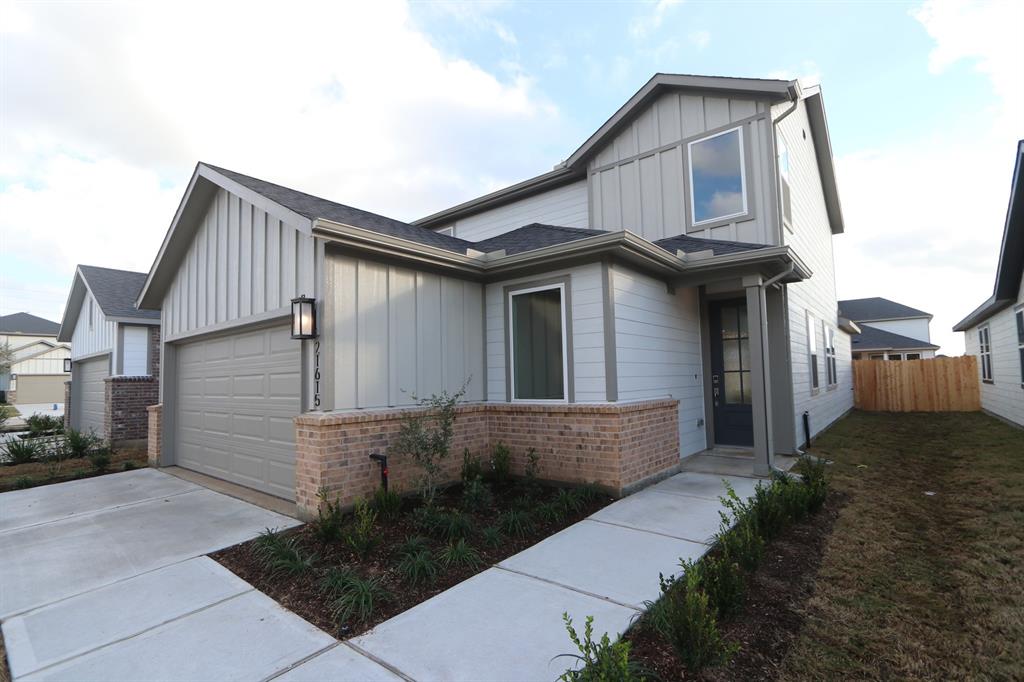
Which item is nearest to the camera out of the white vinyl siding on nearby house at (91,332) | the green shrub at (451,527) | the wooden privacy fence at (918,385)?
the green shrub at (451,527)

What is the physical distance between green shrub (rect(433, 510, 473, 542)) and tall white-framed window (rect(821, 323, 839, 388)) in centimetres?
1042

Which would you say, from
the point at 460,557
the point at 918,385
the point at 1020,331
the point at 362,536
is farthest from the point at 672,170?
the point at 918,385

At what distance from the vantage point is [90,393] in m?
13.9

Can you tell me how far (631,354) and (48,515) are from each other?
7304 mm

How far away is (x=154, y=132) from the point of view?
36.2ft

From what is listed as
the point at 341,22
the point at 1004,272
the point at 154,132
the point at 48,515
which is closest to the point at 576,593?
the point at 48,515

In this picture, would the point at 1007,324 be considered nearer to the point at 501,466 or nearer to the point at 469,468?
the point at 501,466

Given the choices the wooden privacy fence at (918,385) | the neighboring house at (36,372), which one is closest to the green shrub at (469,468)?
the wooden privacy fence at (918,385)

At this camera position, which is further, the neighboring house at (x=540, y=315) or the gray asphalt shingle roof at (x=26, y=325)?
the gray asphalt shingle roof at (x=26, y=325)

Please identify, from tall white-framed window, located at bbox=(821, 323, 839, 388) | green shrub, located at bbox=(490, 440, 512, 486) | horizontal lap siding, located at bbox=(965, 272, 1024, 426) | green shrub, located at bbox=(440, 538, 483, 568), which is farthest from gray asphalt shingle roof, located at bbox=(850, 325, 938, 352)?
green shrub, located at bbox=(440, 538, 483, 568)

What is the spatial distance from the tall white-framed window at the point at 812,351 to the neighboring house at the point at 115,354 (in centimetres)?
1502

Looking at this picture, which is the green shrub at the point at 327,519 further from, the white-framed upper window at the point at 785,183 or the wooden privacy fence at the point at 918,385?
the wooden privacy fence at the point at 918,385

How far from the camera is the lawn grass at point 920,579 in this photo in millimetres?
2629

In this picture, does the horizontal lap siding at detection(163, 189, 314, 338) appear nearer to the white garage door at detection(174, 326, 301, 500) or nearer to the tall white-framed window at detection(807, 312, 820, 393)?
the white garage door at detection(174, 326, 301, 500)
